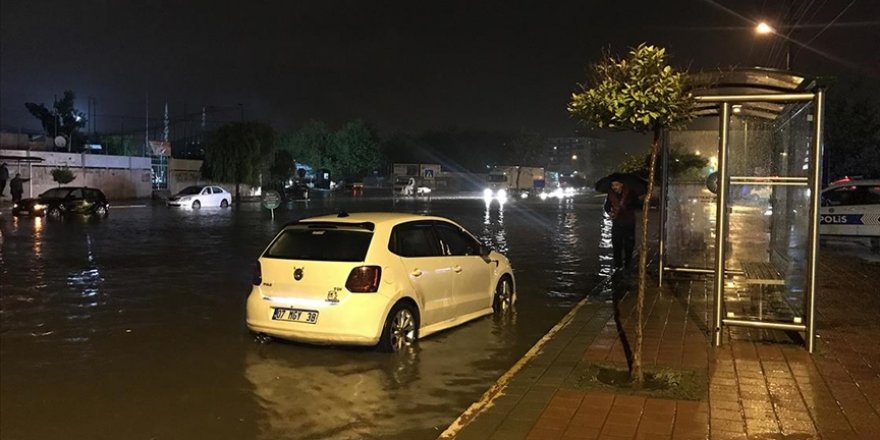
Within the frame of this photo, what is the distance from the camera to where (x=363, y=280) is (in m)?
7.64

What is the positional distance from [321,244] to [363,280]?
72 cm

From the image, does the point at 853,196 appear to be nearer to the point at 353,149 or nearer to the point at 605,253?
the point at 605,253

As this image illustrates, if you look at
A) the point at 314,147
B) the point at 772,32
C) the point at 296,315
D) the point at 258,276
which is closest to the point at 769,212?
the point at 296,315

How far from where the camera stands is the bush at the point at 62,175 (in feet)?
147

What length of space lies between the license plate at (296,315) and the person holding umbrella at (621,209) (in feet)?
25.3

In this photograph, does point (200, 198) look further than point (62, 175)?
No

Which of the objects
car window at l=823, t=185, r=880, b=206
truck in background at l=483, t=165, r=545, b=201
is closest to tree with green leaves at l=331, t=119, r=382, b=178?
truck in background at l=483, t=165, r=545, b=201

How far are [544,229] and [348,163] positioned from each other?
66.4 metres

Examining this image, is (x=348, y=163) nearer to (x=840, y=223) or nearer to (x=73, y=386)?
(x=840, y=223)

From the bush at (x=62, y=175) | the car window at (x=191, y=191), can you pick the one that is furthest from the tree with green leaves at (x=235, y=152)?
the bush at (x=62, y=175)

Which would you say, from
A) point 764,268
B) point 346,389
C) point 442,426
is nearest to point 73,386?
point 346,389

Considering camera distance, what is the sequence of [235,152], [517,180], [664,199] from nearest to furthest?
[664,199]
[235,152]
[517,180]

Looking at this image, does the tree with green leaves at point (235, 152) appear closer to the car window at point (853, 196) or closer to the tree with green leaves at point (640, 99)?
the car window at point (853, 196)

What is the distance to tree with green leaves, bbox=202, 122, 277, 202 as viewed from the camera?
5609 cm
